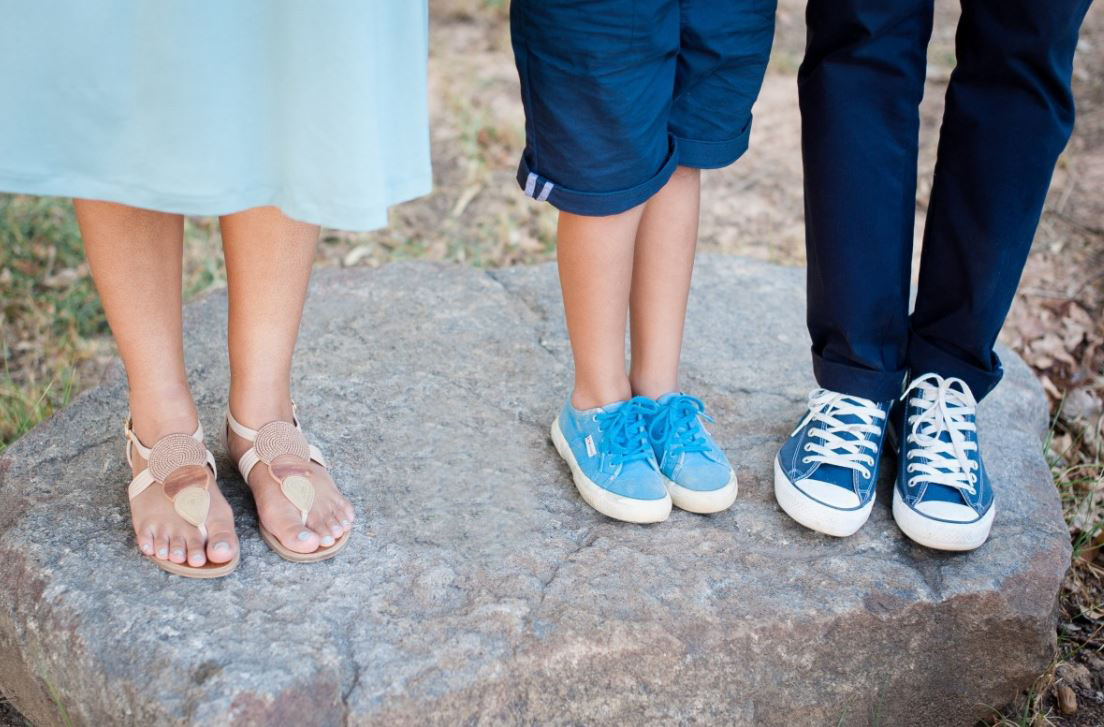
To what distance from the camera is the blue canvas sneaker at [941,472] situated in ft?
5.29

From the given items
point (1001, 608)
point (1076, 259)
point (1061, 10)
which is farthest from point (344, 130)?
point (1076, 259)

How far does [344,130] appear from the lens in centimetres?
126

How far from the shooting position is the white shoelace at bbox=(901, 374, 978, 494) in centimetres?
165

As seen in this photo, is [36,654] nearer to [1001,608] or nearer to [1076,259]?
[1001,608]

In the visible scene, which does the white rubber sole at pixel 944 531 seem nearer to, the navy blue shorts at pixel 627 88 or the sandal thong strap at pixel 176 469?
the navy blue shorts at pixel 627 88

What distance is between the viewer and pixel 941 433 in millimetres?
1695

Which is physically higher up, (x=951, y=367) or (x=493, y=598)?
(x=951, y=367)

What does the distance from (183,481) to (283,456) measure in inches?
5.9

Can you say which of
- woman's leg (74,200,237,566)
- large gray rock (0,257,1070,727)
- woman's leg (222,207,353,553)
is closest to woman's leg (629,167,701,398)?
large gray rock (0,257,1070,727)

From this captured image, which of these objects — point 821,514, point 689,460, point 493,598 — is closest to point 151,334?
point 493,598

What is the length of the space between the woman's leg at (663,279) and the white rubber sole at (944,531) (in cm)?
44

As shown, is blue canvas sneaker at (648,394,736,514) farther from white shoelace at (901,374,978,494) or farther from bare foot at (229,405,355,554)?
bare foot at (229,405,355,554)

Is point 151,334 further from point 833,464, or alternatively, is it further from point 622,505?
point 833,464

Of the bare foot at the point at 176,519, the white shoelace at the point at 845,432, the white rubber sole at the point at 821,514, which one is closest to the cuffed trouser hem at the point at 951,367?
the white shoelace at the point at 845,432
